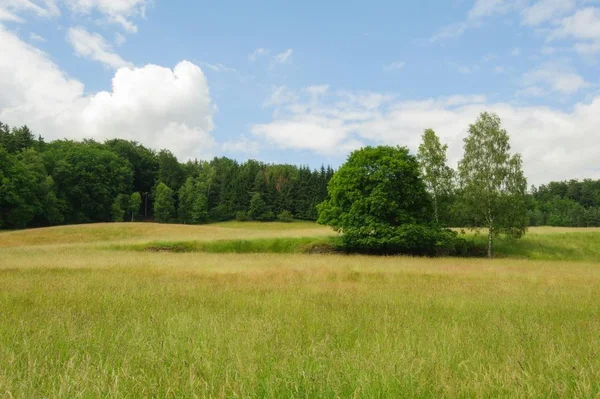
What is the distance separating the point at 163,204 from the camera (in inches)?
3610

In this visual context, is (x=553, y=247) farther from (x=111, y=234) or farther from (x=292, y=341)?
(x=111, y=234)

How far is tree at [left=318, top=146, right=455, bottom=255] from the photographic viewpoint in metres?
36.3

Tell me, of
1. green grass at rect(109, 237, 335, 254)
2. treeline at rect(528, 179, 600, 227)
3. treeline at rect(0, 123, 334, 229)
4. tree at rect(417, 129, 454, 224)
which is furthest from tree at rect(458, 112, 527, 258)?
treeline at rect(528, 179, 600, 227)

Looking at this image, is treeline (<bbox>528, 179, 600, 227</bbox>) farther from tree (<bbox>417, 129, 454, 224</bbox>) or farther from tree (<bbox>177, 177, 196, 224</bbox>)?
tree (<bbox>177, 177, 196, 224</bbox>)

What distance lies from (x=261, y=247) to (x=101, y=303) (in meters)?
30.9

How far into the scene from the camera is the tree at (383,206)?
36.3 m

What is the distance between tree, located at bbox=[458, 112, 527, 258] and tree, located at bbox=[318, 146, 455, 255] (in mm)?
3868

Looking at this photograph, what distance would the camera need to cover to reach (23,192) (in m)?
65.6

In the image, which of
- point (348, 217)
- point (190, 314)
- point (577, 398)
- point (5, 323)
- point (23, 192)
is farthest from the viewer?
point (23, 192)

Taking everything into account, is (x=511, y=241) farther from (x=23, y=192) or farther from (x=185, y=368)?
(x=23, y=192)

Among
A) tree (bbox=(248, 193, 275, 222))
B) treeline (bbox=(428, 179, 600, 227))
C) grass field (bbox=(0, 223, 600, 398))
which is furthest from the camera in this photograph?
treeline (bbox=(428, 179, 600, 227))

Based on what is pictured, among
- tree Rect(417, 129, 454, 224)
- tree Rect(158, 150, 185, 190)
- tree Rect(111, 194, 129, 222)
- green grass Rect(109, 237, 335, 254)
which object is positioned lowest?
green grass Rect(109, 237, 335, 254)

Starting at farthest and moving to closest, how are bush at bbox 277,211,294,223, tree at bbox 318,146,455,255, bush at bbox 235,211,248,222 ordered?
bush at bbox 235,211,248,222
bush at bbox 277,211,294,223
tree at bbox 318,146,455,255

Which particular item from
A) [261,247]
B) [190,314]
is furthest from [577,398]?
[261,247]
